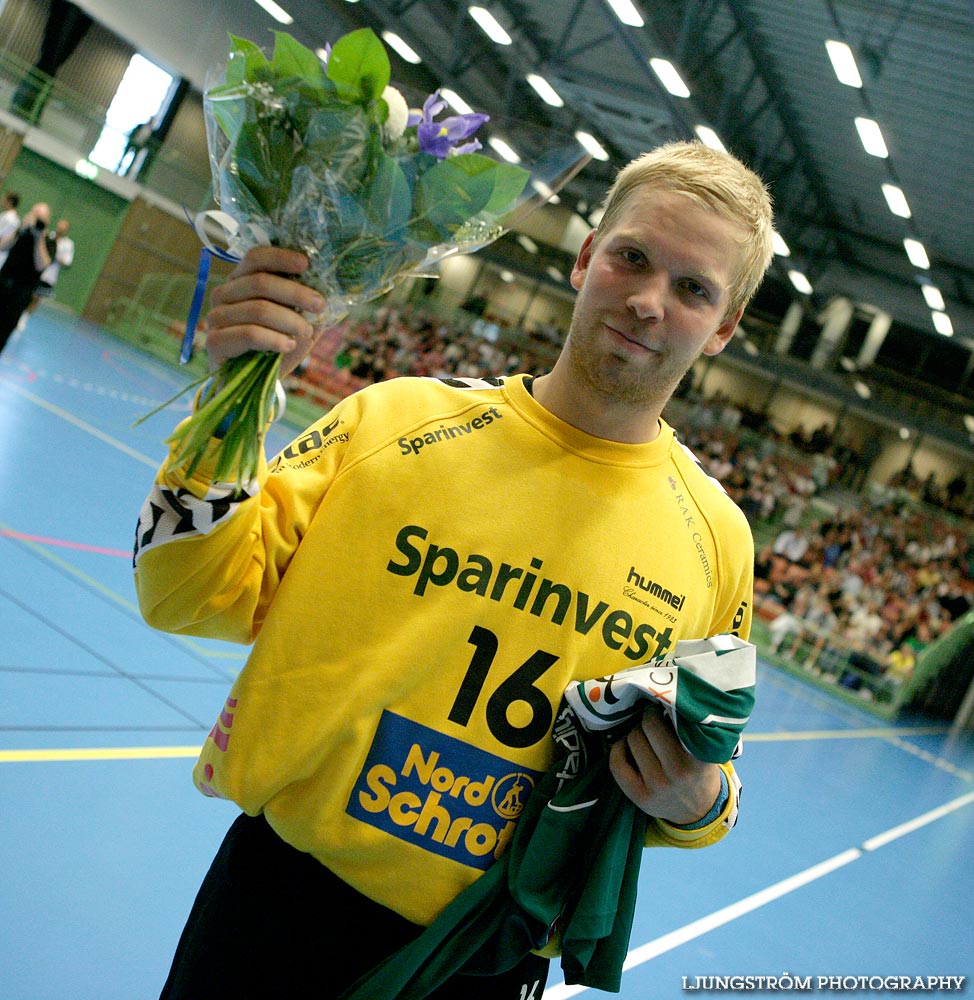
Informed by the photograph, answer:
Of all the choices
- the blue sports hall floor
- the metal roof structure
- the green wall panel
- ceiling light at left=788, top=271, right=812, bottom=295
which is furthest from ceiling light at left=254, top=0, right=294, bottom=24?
ceiling light at left=788, top=271, right=812, bottom=295

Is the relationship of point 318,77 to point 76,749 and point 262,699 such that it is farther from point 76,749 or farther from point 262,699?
A: point 76,749

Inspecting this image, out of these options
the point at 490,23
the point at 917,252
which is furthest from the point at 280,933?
the point at 917,252

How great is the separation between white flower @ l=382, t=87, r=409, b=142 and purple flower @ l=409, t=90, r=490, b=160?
0.02 meters

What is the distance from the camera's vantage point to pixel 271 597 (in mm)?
1532

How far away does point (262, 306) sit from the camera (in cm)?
127

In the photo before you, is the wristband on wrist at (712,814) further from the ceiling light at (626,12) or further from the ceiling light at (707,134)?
the ceiling light at (707,134)

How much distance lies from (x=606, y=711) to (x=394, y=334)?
23.8 m

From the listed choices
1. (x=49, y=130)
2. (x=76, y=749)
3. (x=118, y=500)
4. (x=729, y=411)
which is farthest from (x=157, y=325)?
(x=76, y=749)

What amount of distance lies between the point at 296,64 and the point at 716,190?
70cm

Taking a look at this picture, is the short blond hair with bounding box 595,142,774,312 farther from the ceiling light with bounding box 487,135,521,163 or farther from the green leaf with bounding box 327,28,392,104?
the green leaf with bounding box 327,28,392,104

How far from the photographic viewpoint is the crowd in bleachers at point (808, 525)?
17594 mm

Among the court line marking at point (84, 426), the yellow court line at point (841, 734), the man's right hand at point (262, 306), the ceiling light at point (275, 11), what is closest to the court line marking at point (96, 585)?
the court line marking at point (84, 426)

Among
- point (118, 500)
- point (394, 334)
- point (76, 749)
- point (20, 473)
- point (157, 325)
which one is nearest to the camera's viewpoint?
point (76, 749)

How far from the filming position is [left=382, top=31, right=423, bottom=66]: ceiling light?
19.6 metres
